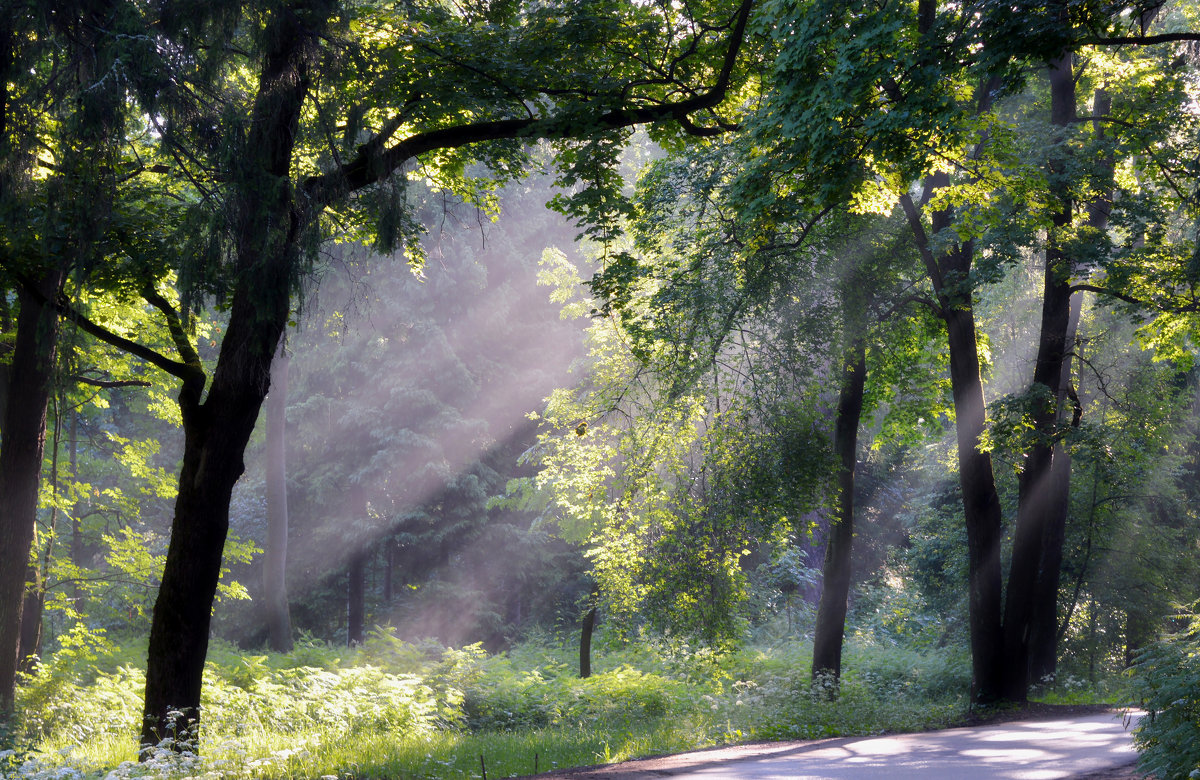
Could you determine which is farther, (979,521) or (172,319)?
(979,521)

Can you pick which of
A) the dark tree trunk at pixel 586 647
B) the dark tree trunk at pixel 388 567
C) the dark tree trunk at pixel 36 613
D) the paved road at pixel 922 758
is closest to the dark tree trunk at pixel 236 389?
the paved road at pixel 922 758

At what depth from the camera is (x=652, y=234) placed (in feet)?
44.0

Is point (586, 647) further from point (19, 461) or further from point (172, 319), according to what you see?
point (172, 319)

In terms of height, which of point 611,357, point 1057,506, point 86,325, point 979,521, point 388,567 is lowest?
point 388,567

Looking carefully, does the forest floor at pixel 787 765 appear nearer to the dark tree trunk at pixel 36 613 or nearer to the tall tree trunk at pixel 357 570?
the dark tree trunk at pixel 36 613

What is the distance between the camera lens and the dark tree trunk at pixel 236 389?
7539 millimetres

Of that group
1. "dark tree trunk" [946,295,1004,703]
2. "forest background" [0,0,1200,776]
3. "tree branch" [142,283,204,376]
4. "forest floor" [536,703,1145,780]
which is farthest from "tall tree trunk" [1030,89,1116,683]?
"tree branch" [142,283,204,376]

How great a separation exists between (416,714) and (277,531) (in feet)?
37.9

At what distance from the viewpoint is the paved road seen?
758cm

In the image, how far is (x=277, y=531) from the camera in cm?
2239

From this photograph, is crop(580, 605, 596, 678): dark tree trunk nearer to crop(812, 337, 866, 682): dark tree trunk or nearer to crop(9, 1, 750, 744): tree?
crop(812, 337, 866, 682): dark tree trunk

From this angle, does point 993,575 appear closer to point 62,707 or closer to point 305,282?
point 305,282

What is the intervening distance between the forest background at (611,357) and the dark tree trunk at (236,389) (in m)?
0.04

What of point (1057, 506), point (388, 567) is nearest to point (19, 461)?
point (1057, 506)
